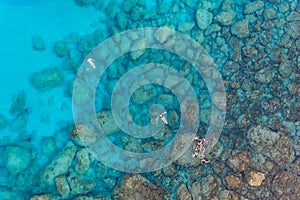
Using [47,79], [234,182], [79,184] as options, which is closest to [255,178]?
[234,182]

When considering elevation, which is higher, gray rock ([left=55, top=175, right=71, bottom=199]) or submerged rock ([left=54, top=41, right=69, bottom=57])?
submerged rock ([left=54, top=41, right=69, bottom=57])

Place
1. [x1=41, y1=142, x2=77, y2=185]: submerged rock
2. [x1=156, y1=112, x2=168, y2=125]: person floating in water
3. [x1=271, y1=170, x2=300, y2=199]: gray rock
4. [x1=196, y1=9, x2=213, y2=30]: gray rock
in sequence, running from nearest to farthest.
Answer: [x1=271, y1=170, x2=300, y2=199]: gray rock
[x1=41, y1=142, x2=77, y2=185]: submerged rock
[x1=156, y1=112, x2=168, y2=125]: person floating in water
[x1=196, y1=9, x2=213, y2=30]: gray rock

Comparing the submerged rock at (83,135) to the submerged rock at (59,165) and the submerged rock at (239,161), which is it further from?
the submerged rock at (239,161)

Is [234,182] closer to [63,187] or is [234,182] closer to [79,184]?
[79,184]

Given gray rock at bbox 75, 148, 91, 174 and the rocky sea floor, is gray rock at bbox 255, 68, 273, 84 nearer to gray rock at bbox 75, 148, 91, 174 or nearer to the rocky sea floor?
the rocky sea floor

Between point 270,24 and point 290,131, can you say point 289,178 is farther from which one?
point 270,24

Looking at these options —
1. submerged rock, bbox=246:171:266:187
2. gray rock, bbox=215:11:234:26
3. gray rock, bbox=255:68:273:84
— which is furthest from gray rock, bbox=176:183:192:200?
gray rock, bbox=215:11:234:26

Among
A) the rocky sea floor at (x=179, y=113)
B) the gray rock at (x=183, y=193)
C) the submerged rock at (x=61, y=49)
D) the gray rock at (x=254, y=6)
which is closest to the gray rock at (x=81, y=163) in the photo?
the rocky sea floor at (x=179, y=113)
